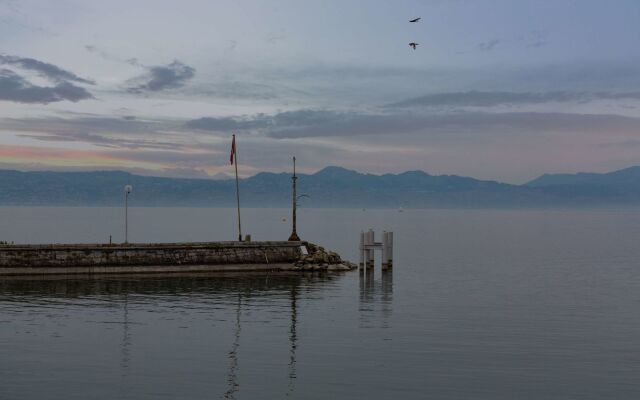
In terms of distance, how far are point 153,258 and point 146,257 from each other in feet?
1.96

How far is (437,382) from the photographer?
27.0 metres

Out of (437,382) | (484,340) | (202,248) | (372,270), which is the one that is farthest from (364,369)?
(372,270)

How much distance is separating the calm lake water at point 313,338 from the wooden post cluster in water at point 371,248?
5.35 meters

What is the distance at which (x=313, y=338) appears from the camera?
35406 millimetres

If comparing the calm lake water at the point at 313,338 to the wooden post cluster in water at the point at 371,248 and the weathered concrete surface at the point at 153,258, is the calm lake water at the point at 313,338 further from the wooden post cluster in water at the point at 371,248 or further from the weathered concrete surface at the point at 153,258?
the wooden post cluster in water at the point at 371,248

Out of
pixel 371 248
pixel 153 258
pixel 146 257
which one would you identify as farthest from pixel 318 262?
pixel 146 257

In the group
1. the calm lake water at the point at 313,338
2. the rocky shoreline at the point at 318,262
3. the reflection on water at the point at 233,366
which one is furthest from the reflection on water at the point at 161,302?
the rocky shoreline at the point at 318,262

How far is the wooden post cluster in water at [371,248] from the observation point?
68375mm

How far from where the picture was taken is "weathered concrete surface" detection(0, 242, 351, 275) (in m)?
57.7

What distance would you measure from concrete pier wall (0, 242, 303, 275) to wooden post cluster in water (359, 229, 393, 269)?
657 centimetres

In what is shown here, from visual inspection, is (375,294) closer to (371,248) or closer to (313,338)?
(371,248)

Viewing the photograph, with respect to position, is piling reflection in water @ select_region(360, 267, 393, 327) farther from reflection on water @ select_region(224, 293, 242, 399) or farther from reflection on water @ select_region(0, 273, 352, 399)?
reflection on water @ select_region(224, 293, 242, 399)

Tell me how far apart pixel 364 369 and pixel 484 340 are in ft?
30.1

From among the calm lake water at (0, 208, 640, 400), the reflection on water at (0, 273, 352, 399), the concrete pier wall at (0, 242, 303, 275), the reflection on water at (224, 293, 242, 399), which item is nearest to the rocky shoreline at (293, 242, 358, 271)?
the concrete pier wall at (0, 242, 303, 275)
